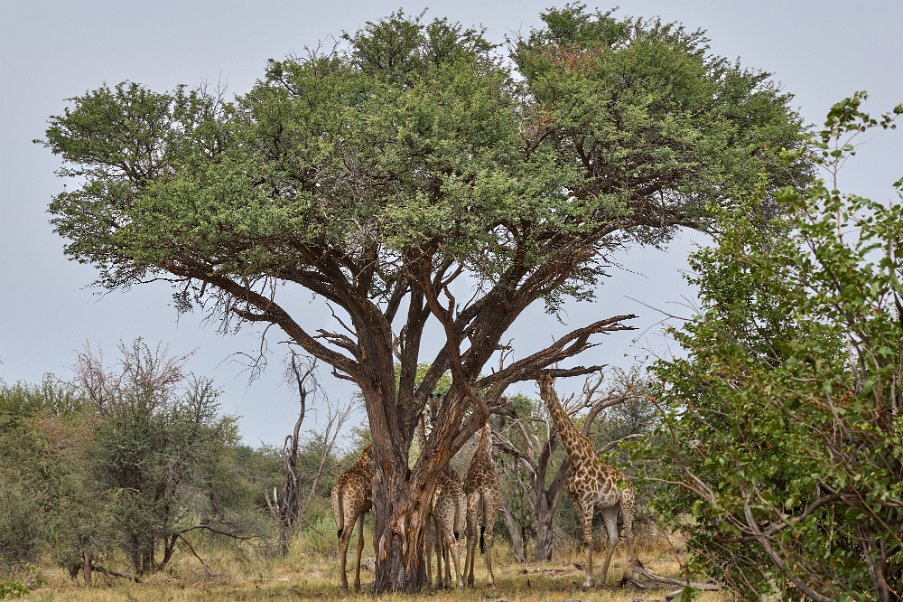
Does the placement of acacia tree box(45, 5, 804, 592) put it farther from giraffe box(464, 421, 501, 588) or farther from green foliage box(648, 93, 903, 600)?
green foliage box(648, 93, 903, 600)

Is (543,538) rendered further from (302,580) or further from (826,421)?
(826,421)

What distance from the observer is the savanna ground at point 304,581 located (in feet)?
45.4

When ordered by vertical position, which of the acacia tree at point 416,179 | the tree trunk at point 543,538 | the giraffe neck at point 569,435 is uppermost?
the acacia tree at point 416,179

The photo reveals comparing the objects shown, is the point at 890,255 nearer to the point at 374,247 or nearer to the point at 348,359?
the point at 374,247

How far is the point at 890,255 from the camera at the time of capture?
5262 mm

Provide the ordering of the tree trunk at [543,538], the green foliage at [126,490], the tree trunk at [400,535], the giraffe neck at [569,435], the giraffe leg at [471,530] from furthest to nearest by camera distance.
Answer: the tree trunk at [543,538] → the green foliage at [126,490] → the giraffe leg at [471,530] → the giraffe neck at [569,435] → the tree trunk at [400,535]

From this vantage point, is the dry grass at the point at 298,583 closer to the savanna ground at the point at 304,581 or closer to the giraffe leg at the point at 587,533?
the savanna ground at the point at 304,581

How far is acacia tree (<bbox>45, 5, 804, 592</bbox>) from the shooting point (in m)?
12.7

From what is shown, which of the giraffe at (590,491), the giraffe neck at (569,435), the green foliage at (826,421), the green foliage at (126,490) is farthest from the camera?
the green foliage at (126,490)

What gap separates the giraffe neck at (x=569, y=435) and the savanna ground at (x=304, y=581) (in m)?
2.05

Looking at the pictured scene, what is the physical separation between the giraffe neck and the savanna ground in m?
2.05

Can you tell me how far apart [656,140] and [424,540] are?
23.3 feet

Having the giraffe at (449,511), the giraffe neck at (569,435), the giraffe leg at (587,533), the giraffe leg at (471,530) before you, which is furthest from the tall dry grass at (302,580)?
the giraffe neck at (569,435)

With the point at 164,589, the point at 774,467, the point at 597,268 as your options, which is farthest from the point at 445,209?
the point at 164,589
